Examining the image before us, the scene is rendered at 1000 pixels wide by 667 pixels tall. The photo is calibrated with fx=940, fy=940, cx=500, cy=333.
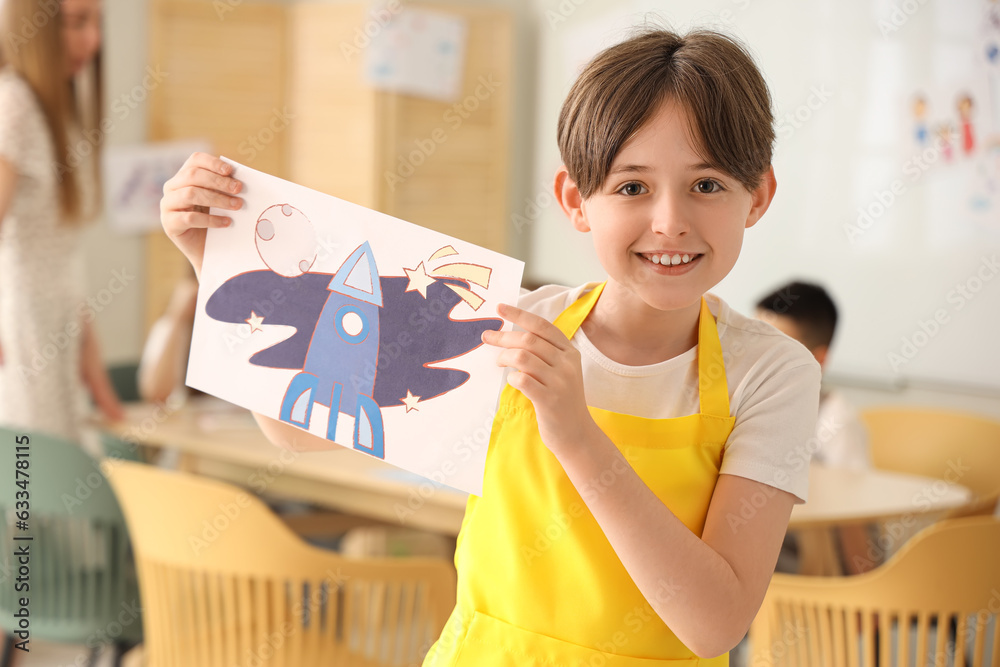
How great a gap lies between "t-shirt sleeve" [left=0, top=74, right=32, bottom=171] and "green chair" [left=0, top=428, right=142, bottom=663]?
64cm

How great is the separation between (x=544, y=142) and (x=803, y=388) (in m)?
4.15

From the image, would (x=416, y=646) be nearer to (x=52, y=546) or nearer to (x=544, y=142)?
(x=52, y=546)

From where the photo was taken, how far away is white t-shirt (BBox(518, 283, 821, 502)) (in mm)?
868

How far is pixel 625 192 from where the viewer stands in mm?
849

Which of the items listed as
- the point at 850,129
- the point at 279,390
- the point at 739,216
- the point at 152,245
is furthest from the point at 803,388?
Result: the point at 152,245

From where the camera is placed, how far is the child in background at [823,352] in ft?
8.36

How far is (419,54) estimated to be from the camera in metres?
4.46

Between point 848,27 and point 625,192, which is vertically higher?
point 848,27
